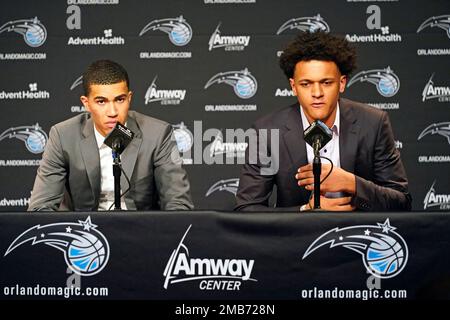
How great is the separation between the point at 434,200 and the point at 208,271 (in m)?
3.11

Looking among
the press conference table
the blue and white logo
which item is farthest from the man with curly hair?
the blue and white logo

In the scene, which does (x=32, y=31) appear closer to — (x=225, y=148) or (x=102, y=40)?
(x=102, y=40)

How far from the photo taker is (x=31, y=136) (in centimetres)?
520

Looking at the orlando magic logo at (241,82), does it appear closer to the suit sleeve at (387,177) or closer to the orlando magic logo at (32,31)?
the orlando magic logo at (32,31)

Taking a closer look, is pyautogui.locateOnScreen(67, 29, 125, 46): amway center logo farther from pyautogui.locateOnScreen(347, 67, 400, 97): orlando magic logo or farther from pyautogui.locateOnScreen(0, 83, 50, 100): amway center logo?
pyautogui.locateOnScreen(347, 67, 400, 97): orlando magic logo

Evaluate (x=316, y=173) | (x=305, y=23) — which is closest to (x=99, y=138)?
(x=316, y=173)

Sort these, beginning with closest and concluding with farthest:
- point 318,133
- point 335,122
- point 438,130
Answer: point 318,133 < point 335,122 < point 438,130

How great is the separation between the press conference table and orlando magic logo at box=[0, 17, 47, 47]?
9.99 ft

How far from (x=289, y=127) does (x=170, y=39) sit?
78.1 inches

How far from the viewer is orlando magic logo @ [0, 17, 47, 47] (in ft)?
17.1

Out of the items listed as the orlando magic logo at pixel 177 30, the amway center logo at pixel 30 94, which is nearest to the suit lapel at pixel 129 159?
the orlando magic logo at pixel 177 30

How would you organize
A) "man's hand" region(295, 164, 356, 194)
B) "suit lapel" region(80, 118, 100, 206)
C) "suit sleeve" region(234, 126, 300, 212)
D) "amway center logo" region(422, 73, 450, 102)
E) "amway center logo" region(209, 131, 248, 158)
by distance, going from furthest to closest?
"amway center logo" region(209, 131, 248, 158), "amway center logo" region(422, 73, 450, 102), "suit lapel" region(80, 118, 100, 206), "suit sleeve" region(234, 126, 300, 212), "man's hand" region(295, 164, 356, 194)
